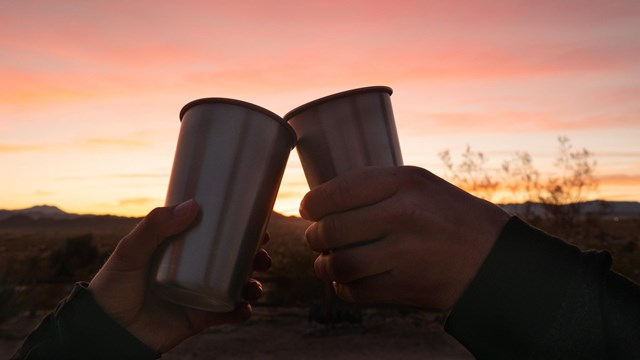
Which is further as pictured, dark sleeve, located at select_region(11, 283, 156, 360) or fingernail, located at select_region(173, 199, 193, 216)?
dark sleeve, located at select_region(11, 283, 156, 360)

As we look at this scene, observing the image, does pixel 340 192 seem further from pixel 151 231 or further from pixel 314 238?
pixel 151 231

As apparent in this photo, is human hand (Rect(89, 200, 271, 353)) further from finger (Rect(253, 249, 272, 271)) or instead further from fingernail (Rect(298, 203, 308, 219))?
fingernail (Rect(298, 203, 308, 219))

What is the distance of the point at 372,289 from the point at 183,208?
2.23 ft

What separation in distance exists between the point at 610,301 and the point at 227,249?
3.66ft

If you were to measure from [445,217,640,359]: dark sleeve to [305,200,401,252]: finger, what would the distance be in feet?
0.84

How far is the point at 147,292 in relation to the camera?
246cm

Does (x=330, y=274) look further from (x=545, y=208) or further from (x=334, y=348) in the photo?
(x=545, y=208)

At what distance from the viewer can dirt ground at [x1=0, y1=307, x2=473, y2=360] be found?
9.27 meters

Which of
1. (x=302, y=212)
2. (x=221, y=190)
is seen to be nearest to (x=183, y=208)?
(x=221, y=190)

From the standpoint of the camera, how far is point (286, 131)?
6.55 ft

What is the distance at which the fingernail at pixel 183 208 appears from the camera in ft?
6.24

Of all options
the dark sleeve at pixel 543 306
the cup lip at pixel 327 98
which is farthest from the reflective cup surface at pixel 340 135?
the dark sleeve at pixel 543 306

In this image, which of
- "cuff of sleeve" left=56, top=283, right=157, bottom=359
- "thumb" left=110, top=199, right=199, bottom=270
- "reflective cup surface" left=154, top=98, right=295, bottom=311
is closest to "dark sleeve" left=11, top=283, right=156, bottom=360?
"cuff of sleeve" left=56, top=283, right=157, bottom=359

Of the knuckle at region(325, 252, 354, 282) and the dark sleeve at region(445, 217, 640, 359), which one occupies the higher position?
the knuckle at region(325, 252, 354, 282)
